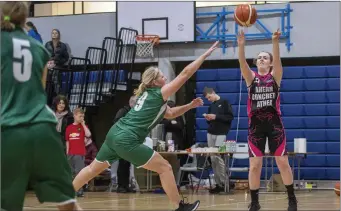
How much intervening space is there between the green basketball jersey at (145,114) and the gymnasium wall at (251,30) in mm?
8664

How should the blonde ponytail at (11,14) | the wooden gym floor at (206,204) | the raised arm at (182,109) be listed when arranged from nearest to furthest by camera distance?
the blonde ponytail at (11,14) < the raised arm at (182,109) < the wooden gym floor at (206,204)

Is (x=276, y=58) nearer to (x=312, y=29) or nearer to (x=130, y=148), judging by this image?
(x=130, y=148)

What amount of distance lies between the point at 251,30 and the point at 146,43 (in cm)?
256

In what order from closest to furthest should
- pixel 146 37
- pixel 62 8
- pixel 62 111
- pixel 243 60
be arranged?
pixel 243 60
pixel 62 111
pixel 146 37
pixel 62 8

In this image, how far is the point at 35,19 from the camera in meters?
16.4

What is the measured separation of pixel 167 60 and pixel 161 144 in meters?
3.20

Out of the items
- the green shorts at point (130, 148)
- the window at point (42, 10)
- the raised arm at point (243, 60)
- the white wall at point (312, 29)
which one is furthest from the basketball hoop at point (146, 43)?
the green shorts at point (130, 148)

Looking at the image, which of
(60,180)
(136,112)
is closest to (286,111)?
(136,112)

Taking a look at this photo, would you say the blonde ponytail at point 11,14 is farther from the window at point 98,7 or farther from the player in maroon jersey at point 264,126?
the window at point 98,7

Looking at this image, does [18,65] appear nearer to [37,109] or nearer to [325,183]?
[37,109]

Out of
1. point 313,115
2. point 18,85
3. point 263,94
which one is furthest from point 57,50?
point 18,85

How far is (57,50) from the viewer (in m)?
14.7

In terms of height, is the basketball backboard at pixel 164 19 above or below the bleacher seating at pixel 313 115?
above

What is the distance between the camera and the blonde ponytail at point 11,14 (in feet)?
11.1
